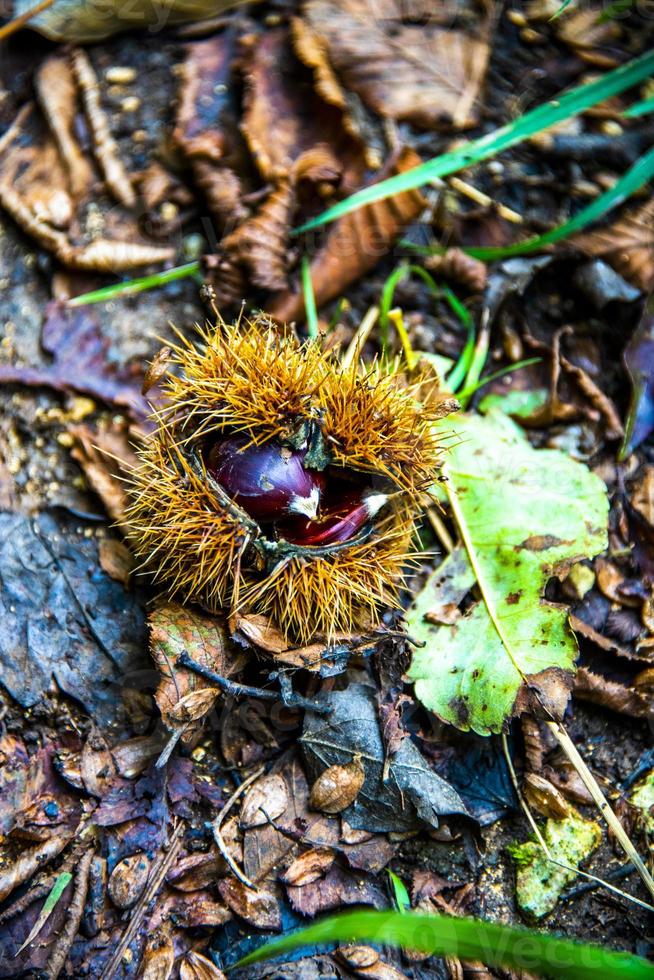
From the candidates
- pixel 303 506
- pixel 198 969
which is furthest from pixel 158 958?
pixel 303 506

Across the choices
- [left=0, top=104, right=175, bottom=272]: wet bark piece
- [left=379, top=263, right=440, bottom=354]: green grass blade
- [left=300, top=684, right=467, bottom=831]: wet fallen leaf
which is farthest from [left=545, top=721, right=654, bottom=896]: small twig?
[left=0, top=104, right=175, bottom=272]: wet bark piece

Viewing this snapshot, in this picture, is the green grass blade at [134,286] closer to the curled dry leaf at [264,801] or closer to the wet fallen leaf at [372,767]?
the wet fallen leaf at [372,767]

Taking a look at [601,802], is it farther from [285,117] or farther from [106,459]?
[285,117]

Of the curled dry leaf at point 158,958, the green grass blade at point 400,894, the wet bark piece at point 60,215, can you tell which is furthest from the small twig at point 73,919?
the wet bark piece at point 60,215

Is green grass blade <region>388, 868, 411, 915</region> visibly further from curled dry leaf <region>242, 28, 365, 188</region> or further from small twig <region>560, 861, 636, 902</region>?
curled dry leaf <region>242, 28, 365, 188</region>

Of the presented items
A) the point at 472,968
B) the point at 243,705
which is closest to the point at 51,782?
the point at 243,705

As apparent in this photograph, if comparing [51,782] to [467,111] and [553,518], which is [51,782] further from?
[467,111]
